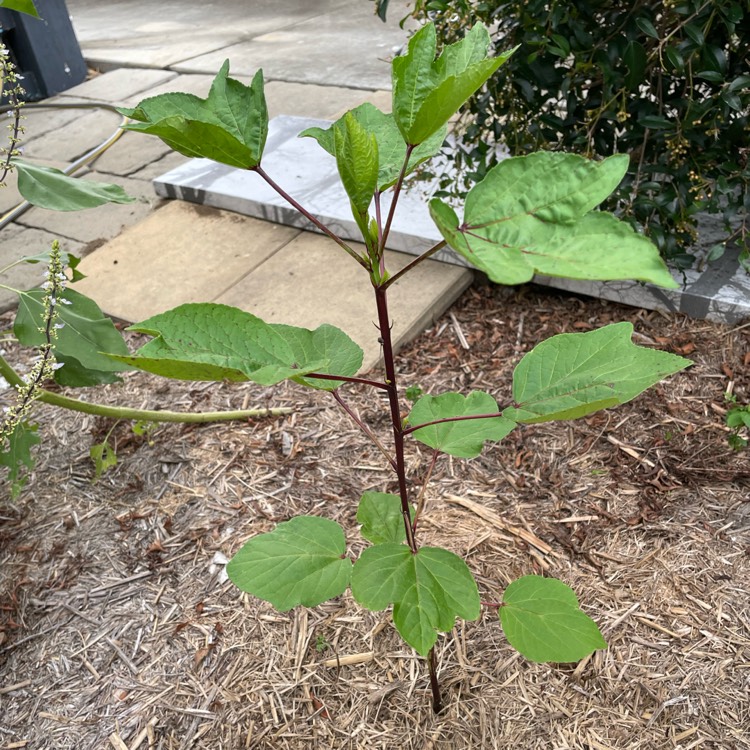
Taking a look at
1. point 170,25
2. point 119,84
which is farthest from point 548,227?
point 170,25

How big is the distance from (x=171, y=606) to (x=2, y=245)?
248 centimetres

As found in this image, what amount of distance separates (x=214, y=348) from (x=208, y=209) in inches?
111

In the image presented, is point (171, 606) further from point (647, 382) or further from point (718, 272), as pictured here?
point (718, 272)

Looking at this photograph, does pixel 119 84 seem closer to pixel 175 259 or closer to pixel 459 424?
pixel 175 259

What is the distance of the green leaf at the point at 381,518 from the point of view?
4.23ft

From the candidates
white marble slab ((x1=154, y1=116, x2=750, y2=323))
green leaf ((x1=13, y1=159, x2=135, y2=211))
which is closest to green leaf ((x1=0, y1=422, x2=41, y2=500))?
green leaf ((x1=13, y1=159, x2=135, y2=211))

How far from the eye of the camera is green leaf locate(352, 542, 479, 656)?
1.06 metres

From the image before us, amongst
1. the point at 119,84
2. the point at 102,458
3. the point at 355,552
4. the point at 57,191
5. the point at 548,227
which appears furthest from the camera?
the point at 119,84

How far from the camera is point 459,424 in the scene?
136 cm

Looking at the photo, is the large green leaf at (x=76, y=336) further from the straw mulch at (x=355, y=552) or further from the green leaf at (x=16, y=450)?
the straw mulch at (x=355, y=552)

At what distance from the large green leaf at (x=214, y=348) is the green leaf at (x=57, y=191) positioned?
968mm

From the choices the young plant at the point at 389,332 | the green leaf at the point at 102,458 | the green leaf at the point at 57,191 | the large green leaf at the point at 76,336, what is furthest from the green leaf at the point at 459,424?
the green leaf at the point at 102,458

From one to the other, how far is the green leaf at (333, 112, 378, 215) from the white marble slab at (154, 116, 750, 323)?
6.10 feet

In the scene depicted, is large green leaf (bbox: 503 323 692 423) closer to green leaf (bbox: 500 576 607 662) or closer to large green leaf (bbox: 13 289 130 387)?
green leaf (bbox: 500 576 607 662)
